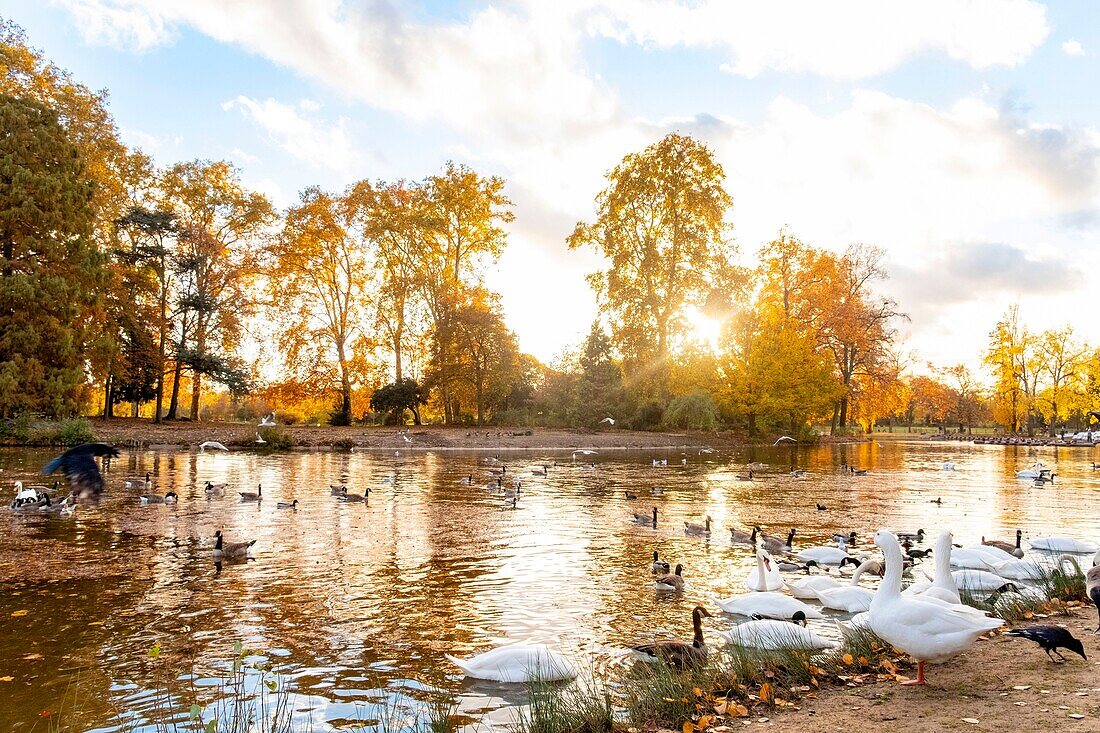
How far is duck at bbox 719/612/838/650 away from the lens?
7.28 meters

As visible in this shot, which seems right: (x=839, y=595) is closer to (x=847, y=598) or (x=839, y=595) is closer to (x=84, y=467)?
(x=847, y=598)

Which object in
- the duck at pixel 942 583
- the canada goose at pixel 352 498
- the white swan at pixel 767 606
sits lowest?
the canada goose at pixel 352 498

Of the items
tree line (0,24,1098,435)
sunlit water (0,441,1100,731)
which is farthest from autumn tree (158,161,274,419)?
sunlit water (0,441,1100,731)

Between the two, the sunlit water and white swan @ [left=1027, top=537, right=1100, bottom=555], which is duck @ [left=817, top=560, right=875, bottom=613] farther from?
white swan @ [left=1027, top=537, right=1100, bottom=555]

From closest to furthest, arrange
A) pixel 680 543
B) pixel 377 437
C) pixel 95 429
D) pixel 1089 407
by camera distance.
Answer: pixel 680 543 < pixel 95 429 < pixel 377 437 < pixel 1089 407

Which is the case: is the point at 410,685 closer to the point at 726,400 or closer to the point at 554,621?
the point at 554,621

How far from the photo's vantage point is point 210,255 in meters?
47.7

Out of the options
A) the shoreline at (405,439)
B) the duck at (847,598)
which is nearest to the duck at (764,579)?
the duck at (847,598)

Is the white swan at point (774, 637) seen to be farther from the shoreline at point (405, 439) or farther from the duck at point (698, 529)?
the shoreline at point (405, 439)

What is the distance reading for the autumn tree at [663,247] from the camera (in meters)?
51.2

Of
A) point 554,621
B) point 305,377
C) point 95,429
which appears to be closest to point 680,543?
point 554,621

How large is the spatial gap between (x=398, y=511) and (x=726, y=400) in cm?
3782

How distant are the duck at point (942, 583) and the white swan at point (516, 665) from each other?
392 centimetres

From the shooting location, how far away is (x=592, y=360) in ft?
169
